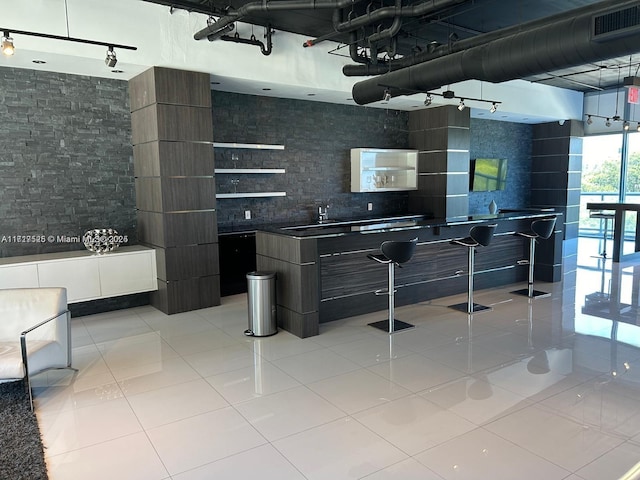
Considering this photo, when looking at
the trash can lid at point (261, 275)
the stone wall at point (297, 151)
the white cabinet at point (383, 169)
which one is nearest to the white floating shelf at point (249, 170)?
the stone wall at point (297, 151)

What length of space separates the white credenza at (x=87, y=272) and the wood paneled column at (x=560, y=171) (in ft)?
29.2

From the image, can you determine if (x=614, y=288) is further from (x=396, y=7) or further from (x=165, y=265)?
(x=165, y=265)

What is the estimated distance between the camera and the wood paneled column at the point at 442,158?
847 centimetres

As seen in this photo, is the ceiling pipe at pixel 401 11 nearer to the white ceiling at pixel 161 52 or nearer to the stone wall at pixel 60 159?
the white ceiling at pixel 161 52

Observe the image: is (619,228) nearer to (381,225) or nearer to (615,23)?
(381,225)

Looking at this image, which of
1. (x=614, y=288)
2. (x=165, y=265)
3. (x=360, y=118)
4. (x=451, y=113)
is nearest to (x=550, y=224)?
(x=614, y=288)

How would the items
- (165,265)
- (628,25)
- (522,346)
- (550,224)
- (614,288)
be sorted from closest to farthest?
(628,25) < (522,346) < (165,265) < (550,224) < (614,288)

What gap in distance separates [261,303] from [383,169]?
171 inches

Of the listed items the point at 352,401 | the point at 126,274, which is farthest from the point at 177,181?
the point at 352,401

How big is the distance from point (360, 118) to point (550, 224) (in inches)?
147

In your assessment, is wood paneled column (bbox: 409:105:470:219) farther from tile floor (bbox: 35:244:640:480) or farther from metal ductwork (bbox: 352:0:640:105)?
tile floor (bbox: 35:244:640:480)

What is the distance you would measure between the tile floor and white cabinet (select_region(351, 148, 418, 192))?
3375 mm

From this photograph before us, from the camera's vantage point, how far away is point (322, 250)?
16.5 ft

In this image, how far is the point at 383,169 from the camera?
826 centimetres
